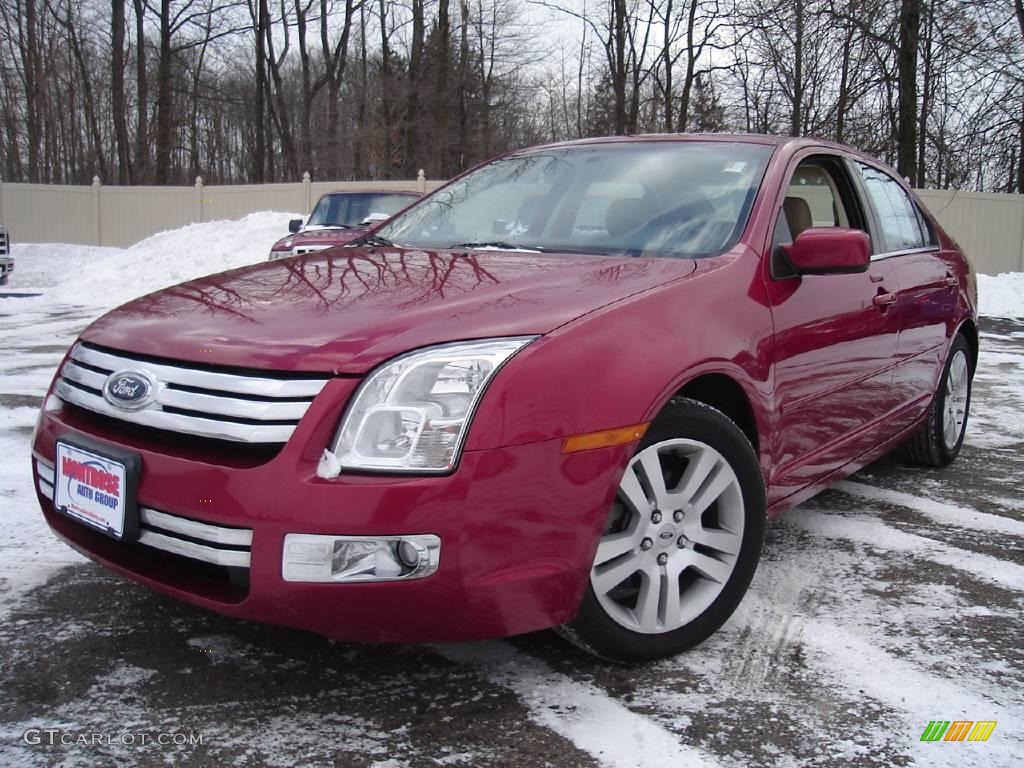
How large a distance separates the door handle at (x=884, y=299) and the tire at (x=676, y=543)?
1218 mm

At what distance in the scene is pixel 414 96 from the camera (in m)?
33.6

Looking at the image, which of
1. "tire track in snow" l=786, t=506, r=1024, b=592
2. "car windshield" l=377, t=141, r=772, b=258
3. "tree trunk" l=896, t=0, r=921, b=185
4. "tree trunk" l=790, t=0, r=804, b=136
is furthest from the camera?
"tree trunk" l=790, t=0, r=804, b=136

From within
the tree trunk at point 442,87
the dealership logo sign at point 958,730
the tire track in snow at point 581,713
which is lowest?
the dealership logo sign at point 958,730

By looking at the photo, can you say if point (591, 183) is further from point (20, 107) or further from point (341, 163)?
point (20, 107)

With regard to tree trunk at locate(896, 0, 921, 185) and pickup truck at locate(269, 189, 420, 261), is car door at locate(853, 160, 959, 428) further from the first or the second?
tree trunk at locate(896, 0, 921, 185)

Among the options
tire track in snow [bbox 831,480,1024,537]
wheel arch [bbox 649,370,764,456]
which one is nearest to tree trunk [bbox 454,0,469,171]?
tire track in snow [bbox 831,480,1024,537]

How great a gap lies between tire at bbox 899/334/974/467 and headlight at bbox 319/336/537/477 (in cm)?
319

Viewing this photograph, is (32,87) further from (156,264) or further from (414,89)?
(156,264)

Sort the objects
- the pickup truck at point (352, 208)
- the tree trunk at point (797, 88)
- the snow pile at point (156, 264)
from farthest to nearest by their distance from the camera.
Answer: the tree trunk at point (797, 88) → the snow pile at point (156, 264) → the pickup truck at point (352, 208)

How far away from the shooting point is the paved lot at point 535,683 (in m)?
2.17

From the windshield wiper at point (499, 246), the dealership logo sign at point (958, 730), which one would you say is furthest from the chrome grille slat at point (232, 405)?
the dealership logo sign at point (958, 730)

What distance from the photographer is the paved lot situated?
2.17m

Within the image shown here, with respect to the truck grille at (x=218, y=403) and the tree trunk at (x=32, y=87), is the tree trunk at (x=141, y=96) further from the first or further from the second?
the truck grille at (x=218, y=403)

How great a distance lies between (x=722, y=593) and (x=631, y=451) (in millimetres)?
628
